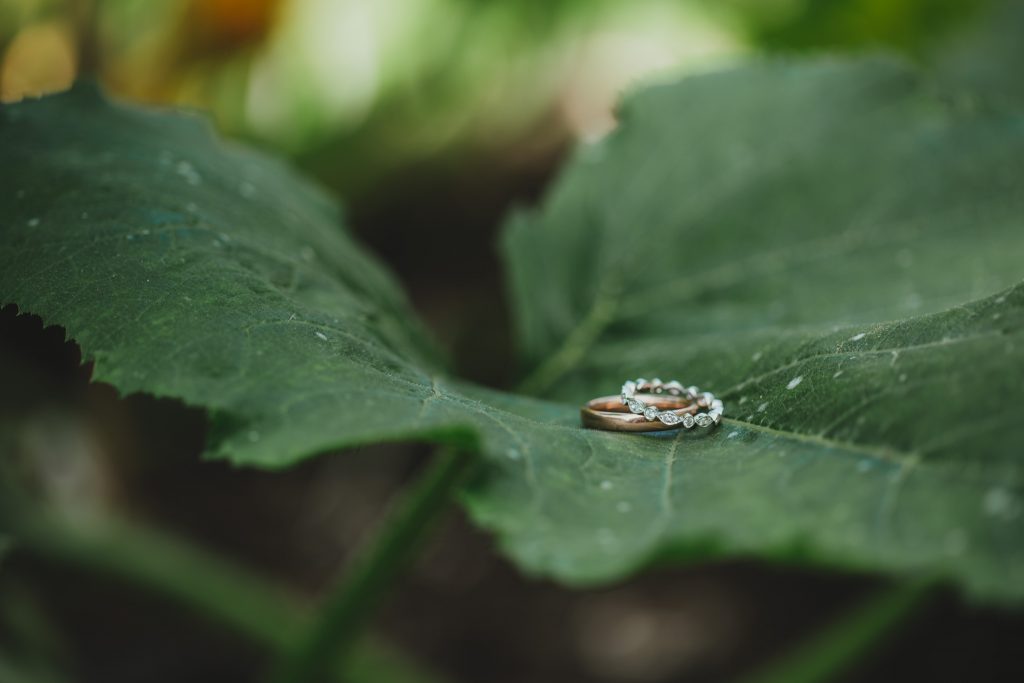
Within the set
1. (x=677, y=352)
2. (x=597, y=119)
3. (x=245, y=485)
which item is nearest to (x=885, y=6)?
(x=597, y=119)

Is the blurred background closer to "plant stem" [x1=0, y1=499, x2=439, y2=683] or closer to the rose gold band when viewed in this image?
"plant stem" [x1=0, y1=499, x2=439, y2=683]

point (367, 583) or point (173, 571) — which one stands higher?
point (173, 571)

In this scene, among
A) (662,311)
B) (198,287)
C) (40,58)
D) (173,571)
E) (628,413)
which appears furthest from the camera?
(40,58)

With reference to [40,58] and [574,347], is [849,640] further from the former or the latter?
[40,58]

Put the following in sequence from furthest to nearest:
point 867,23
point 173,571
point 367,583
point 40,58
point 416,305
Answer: point 416,305 → point 867,23 → point 40,58 → point 173,571 → point 367,583

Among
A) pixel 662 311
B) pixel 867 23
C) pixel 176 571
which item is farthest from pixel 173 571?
pixel 867 23

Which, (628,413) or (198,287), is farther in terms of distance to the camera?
(628,413)

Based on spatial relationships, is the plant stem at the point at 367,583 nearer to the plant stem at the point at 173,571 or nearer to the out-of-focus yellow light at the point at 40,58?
the plant stem at the point at 173,571
